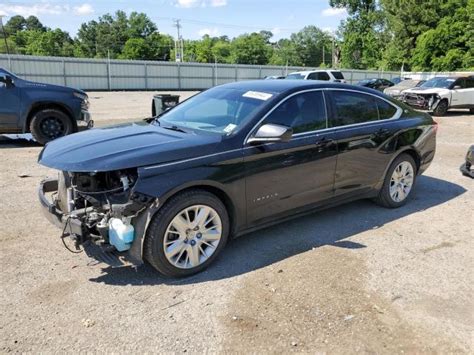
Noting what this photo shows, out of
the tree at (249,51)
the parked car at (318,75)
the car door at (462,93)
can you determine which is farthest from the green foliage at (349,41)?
the car door at (462,93)

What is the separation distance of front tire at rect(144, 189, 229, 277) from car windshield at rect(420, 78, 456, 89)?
16930 mm

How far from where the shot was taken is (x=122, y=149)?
3680mm

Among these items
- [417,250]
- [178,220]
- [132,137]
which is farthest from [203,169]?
[417,250]

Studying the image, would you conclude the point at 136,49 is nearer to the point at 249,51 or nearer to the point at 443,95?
the point at 249,51

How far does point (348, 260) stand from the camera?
4254 millimetres

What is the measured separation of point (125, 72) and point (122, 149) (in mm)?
34125

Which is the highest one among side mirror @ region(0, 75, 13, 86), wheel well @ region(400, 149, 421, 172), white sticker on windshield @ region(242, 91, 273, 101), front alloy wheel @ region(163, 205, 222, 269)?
side mirror @ region(0, 75, 13, 86)

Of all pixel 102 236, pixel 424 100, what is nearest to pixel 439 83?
pixel 424 100

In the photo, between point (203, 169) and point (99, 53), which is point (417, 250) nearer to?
point (203, 169)

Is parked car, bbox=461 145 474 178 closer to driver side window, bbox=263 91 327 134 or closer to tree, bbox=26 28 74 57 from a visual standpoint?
driver side window, bbox=263 91 327 134

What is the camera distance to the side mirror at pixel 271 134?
395 centimetres

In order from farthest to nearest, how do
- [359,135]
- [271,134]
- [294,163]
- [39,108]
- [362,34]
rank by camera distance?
[362,34]
[39,108]
[359,135]
[294,163]
[271,134]

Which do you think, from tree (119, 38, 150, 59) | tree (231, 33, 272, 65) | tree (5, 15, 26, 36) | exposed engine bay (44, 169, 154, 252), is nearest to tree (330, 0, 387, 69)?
tree (231, 33, 272, 65)

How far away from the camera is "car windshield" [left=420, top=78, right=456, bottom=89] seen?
709 inches
